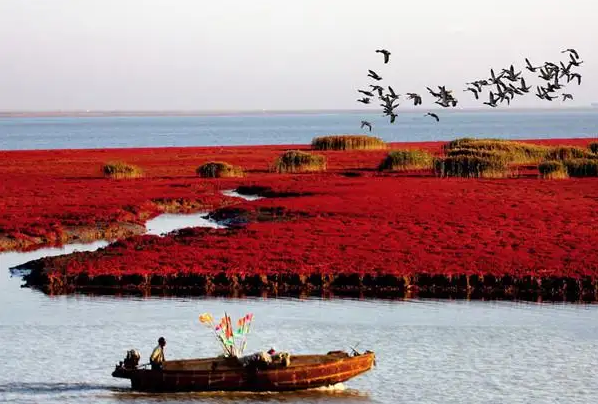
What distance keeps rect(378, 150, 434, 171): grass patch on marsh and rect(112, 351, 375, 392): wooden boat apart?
65.5 meters

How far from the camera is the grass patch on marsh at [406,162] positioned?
95562 mm

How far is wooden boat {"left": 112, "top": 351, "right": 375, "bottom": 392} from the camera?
30.2 metres

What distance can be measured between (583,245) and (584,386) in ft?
71.4

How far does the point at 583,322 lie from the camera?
39.1m

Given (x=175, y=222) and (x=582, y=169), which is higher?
(x=582, y=169)

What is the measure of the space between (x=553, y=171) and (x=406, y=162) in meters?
13.7

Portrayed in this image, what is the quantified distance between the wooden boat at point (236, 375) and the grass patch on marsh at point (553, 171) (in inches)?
2308

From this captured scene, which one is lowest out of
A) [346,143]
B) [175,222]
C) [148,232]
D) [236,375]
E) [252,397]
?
[252,397]

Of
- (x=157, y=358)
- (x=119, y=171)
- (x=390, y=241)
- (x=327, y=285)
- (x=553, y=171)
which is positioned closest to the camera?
(x=157, y=358)

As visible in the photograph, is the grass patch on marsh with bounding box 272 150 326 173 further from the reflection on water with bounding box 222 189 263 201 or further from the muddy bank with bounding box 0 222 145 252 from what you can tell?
the muddy bank with bounding box 0 222 145 252

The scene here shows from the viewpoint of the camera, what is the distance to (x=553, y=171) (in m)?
86.6

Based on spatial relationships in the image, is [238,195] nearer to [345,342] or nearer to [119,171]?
[119,171]

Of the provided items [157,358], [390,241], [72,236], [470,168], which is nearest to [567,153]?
[470,168]

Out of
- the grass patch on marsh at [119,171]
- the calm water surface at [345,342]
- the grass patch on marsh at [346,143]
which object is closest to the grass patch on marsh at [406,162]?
the grass patch on marsh at [119,171]
